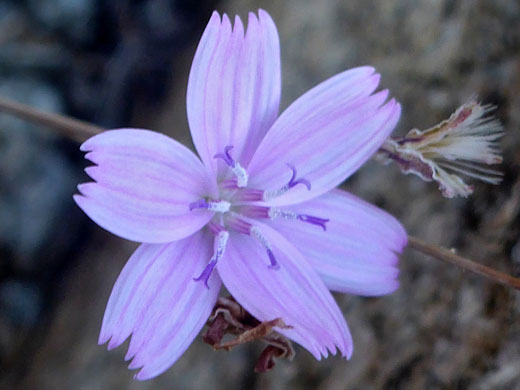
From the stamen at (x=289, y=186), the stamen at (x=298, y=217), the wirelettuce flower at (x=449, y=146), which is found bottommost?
the stamen at (x=298, y=217)

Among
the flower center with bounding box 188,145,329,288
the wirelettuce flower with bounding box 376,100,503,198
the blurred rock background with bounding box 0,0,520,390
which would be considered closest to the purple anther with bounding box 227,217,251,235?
the flower center with bounding box 188,145,329,288

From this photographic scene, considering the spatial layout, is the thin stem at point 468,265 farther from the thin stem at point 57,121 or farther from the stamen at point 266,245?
the thin stem at point 57,121

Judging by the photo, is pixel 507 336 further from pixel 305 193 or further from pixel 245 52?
pixel 245 52

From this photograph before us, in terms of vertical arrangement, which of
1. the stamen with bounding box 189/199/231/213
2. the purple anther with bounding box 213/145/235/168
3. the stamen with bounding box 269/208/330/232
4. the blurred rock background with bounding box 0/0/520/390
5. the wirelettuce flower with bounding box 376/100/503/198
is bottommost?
the blurred rock background with bounding box 0/0/520/390

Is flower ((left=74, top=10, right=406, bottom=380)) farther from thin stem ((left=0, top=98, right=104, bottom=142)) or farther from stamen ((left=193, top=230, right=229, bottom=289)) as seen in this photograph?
thin stem ((left=0, top=98, right=104, bottom=142))

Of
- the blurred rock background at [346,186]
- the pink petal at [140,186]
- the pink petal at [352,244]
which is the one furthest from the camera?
the blurred rock background at [346,186]

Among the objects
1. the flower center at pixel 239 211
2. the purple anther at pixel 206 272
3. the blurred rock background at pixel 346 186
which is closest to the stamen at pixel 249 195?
the flower center at pixel 239 211

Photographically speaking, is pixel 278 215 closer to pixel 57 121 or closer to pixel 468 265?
pixel 468 265

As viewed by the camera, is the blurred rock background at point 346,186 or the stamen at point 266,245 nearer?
the stamen at point 266,245
